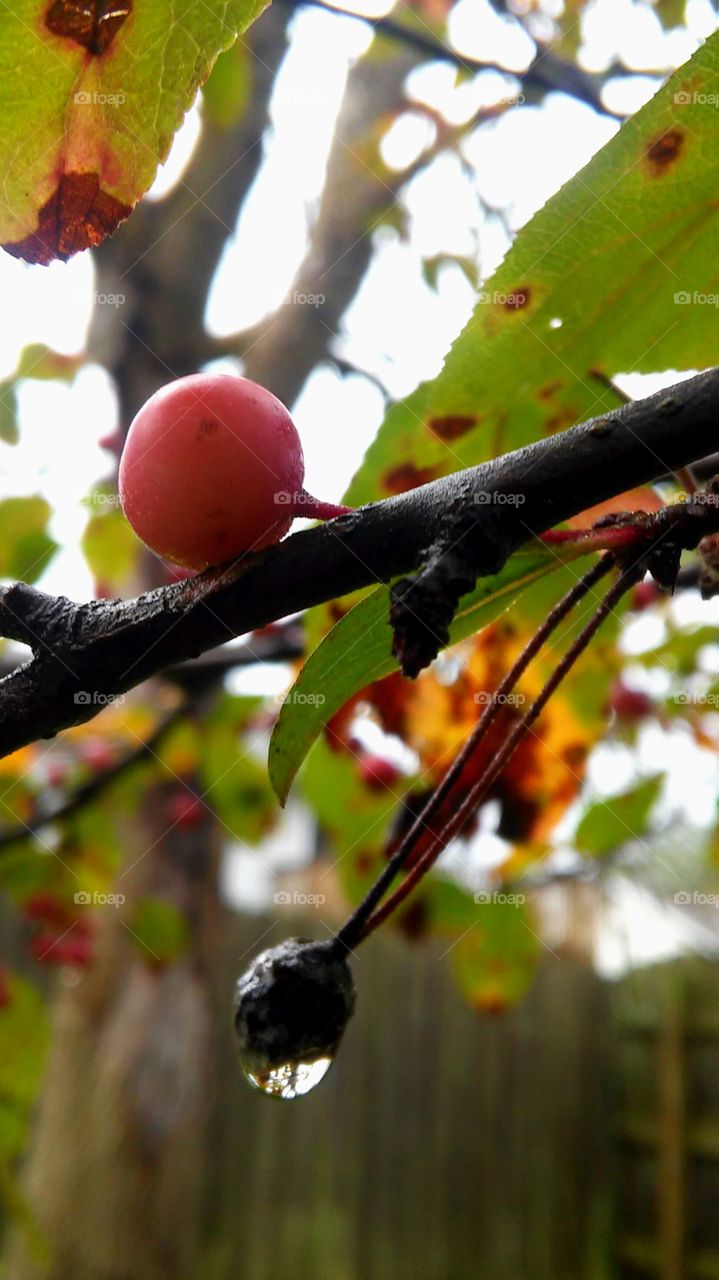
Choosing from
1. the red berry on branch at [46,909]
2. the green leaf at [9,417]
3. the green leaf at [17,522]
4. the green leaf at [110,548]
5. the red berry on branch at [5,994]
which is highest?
the green leaf at [9,417]

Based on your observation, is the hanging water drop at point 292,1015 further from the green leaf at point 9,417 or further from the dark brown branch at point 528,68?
the green leaf at point 9,417

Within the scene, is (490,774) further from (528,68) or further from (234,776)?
(234,776)

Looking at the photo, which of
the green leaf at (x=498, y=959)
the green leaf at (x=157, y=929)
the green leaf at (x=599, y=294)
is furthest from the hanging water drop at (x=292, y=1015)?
the green leaf at (x=157, y=929)

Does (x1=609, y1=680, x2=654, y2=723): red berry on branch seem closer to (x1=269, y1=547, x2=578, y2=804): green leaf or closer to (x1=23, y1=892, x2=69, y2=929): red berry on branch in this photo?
(x1=23, y1=892, x2=69, y2=929): red berry on branch

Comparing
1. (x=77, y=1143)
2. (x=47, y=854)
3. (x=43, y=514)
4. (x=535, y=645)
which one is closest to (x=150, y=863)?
(x=47, y=854)

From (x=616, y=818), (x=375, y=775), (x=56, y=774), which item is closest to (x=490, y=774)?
(x=375, y=775)

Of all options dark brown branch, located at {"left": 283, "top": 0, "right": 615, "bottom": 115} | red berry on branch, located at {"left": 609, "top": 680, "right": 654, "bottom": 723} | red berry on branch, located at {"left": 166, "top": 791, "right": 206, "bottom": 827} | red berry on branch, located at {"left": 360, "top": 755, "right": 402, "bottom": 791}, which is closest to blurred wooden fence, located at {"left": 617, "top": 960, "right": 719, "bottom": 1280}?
red berry on branch, located at {"left": 609, "top": 680, "right": 654, "bottom": 723}
